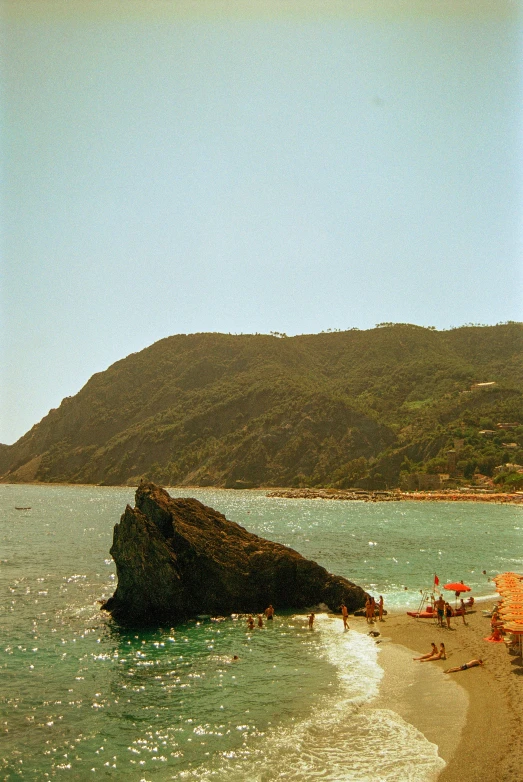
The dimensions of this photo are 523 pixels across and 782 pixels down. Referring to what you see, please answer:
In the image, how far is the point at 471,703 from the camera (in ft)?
65.1

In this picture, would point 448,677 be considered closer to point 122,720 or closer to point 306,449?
point 122,720

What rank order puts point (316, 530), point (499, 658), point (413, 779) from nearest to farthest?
point (413, 779), point (499, 658), point (316, 530)

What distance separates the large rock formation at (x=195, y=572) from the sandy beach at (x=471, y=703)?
168 inches

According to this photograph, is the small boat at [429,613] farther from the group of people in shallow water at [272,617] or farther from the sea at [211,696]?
the sea at [211,696]

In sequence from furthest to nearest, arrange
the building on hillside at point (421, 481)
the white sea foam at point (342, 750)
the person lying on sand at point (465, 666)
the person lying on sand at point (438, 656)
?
the building on hillside at point (421, 481) < the person lying on sand at point (438, 656) < the person lying on sand at point (465, 666) < the white sea foam at point (342, 750)

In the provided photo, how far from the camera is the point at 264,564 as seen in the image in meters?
34.0

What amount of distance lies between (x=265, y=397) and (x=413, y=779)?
179190mm

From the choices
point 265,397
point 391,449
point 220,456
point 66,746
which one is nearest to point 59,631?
point 66,746

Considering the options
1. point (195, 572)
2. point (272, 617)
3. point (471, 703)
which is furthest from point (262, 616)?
point (471, 703)

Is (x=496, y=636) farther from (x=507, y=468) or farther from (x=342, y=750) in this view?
(x=507, y=468)

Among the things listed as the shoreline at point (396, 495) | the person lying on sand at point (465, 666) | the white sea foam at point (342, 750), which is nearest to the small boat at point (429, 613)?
the person lying on sand at point (465, 666)

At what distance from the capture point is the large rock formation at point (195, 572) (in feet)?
103

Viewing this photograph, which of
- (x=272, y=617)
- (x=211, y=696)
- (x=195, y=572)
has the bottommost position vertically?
(x=211, y=696)

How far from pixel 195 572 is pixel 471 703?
52.6 ft
